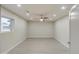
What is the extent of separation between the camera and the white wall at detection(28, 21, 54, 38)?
40.3ft

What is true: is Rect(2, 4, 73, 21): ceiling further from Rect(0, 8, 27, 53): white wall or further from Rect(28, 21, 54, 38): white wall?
Rect(28, 21, 54, 38): white wall

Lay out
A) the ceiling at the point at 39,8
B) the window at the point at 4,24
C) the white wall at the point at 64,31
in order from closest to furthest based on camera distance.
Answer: the ceiling at the point at 39,8, the window at the point at 4,24, the white wall at the point at 64,31

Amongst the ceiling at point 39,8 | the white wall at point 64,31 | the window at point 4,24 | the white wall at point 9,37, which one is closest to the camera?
the ceiling at point 39,8

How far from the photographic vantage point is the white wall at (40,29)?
1227cm

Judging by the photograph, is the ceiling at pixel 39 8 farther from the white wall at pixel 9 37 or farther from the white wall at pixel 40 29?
the white wall at pixel 40 29

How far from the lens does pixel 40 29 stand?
1241 cm

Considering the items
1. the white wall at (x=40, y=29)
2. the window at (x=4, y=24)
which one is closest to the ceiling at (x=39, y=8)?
the window at (x=4, y=24)

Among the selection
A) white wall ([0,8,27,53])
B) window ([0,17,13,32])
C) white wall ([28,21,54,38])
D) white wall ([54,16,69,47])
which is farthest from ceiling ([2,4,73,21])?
white wall ([28,21,54,38])
